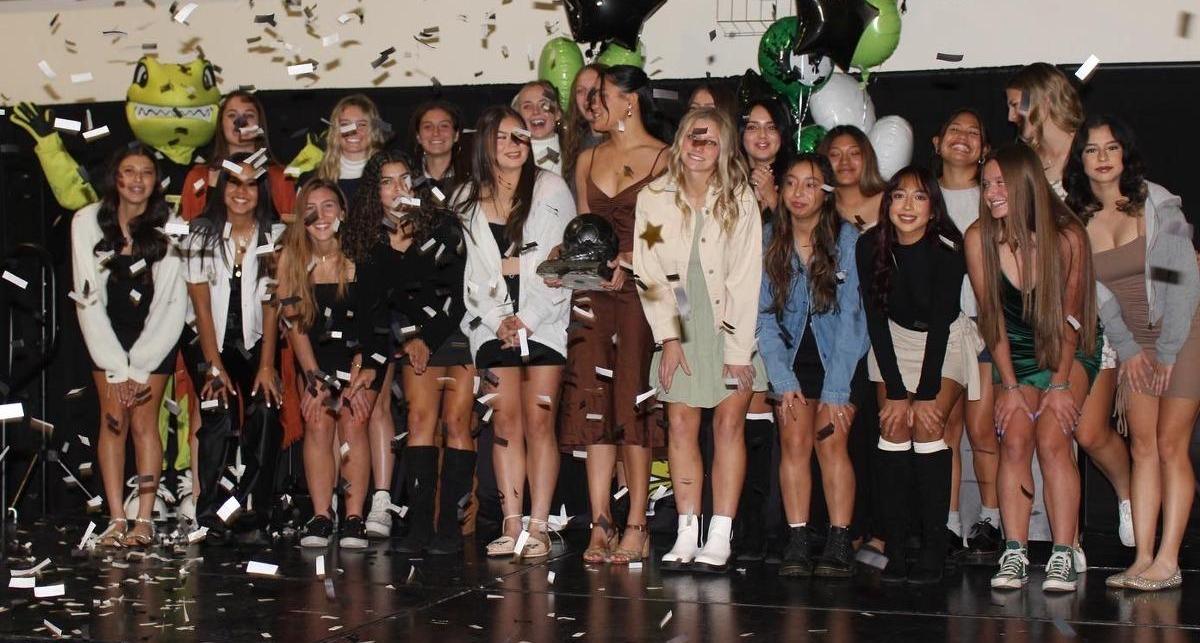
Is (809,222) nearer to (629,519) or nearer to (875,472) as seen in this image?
(875,472)

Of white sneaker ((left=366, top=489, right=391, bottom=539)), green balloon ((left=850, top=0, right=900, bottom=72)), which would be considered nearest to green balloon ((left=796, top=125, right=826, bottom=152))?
green balloon ((left=850, top=0, right=900, bottom=72))

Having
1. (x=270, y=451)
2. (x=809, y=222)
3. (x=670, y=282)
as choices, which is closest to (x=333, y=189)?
(x=270, y=451)

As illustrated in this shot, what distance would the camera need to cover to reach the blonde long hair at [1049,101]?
4891mm

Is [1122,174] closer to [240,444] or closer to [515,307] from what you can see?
[515,307]

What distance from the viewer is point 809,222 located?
4.75m

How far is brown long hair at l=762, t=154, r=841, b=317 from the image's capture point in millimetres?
4688

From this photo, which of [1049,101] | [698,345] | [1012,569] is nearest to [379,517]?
[698,345]

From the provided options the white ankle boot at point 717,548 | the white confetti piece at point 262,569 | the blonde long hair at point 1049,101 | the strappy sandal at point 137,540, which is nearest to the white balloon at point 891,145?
the blonde long hair at point 1049,101

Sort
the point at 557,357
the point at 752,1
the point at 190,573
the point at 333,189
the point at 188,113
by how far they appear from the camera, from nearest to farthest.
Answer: the point at 190,573
the point at 557,357
the point at 333,189
the point at 188,113
the point at 752,1

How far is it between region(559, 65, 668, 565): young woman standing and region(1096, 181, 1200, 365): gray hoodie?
1494mm

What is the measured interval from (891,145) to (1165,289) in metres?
1.42

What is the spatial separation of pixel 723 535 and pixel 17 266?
4.02 metres

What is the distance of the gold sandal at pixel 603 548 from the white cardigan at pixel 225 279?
1.56 metres

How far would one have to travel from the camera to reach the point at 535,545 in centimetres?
492
